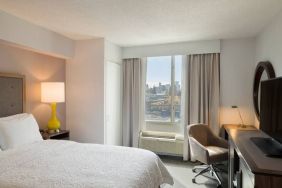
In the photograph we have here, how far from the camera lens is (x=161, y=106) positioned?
4270 mm

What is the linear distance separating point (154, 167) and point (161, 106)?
86.2 inches

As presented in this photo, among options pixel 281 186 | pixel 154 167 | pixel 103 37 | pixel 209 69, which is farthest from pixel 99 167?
pixel 209 69

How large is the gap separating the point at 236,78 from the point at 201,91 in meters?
0.67

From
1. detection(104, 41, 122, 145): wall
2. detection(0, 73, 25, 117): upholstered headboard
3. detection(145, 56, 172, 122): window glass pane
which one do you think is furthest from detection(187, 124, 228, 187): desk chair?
detection(0, 73, 25, 117): upholstered headboard

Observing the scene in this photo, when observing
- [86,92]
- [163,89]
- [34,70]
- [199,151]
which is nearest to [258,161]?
[199,151]

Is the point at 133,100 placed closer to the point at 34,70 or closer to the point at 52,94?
the point at 52,94

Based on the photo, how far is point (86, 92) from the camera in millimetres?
3709

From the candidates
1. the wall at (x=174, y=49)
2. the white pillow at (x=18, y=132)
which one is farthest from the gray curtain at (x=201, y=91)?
the white pillow at (x=18, y=132)

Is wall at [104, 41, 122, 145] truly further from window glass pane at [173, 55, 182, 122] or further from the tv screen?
the tv screen

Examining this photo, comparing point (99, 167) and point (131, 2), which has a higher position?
point (131, 2)

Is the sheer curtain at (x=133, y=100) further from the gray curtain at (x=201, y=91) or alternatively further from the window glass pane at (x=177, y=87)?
the gray curtain at (x=201, y=91)

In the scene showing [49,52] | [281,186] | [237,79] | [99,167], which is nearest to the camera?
[281,186]

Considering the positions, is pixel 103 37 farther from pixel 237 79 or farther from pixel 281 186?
pixel 281 186

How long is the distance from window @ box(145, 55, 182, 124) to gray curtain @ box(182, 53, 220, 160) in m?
0.24
